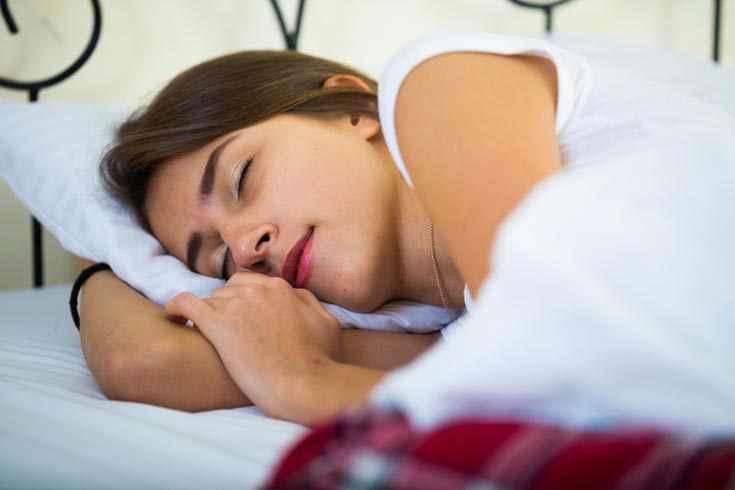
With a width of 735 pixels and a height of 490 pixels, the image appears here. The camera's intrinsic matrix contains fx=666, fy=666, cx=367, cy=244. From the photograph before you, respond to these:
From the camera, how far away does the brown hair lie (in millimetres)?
1051

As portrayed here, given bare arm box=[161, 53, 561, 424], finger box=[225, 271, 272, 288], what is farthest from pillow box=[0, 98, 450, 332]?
bare arm box=[161, 53, 561, 424]

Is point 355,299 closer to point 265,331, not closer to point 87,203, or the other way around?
point 265,331

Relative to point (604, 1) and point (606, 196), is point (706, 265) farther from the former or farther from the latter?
point (604, 1)

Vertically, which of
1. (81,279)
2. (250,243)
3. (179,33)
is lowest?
(81,279)

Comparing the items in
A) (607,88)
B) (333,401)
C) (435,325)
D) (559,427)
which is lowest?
(435,325)

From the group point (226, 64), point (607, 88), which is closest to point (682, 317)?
point (607, 88)

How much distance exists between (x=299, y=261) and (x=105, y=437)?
15.0 inches

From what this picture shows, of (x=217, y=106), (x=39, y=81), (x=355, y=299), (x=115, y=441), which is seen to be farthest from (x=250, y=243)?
(x=39, y=81)

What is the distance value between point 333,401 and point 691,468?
383mm

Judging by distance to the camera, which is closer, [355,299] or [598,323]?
[598,323]

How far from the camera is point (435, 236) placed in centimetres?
101

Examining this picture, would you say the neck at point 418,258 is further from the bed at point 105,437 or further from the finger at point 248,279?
the bed at point 105,437

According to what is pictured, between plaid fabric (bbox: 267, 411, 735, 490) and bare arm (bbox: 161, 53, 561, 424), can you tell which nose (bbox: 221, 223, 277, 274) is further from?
plaid fabric (bbox: 267, 411, 735, 490)

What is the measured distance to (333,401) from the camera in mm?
647
